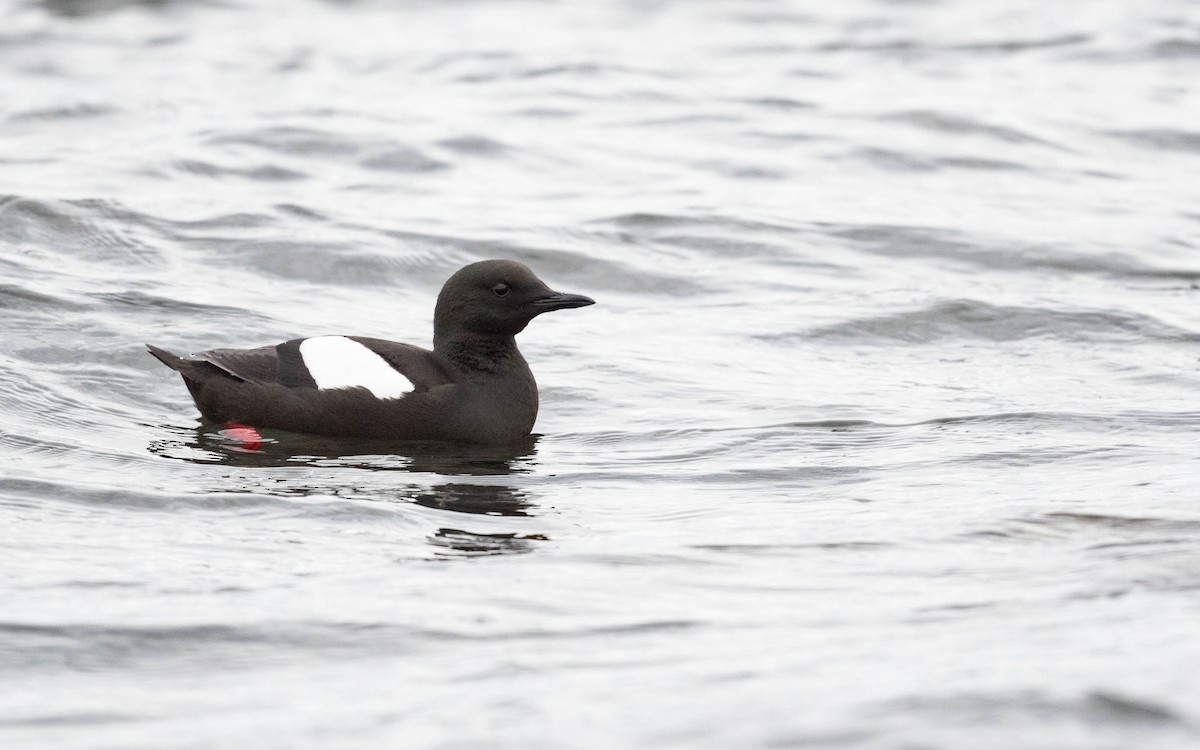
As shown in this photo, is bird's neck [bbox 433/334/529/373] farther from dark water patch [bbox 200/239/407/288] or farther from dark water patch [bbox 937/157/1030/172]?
dark water patch [bbox 937/157/1030/172]

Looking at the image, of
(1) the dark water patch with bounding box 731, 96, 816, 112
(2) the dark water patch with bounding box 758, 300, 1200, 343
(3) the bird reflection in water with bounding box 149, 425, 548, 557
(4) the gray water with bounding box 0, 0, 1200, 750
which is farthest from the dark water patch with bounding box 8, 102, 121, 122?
(3) the bird reflection in water with bounding box 149, 425, 548, 557

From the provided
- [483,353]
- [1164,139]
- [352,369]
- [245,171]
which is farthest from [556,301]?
[1164,139]

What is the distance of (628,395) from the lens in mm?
8062

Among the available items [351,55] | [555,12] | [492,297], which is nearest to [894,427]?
[492,297]

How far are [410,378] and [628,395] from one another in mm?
1297

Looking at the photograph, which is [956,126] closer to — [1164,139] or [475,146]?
[1164,139]

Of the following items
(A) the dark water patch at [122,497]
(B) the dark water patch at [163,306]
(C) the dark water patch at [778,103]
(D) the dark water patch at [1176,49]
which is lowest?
(A) the dark water patch at [122,497]

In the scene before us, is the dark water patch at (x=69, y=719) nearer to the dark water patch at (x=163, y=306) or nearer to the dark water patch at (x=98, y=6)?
the dark water patch at (x=163, y=306)

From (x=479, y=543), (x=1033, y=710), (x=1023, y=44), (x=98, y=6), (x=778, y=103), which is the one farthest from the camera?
(x=98, y=6)

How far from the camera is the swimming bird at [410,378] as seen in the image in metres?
7.09

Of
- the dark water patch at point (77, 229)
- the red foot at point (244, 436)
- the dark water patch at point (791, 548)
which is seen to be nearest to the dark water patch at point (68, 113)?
the dark water patch at point (77, 229)

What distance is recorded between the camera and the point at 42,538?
538 centimetres

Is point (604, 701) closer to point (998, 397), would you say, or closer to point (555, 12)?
point (998, 397)

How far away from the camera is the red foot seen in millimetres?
6977
